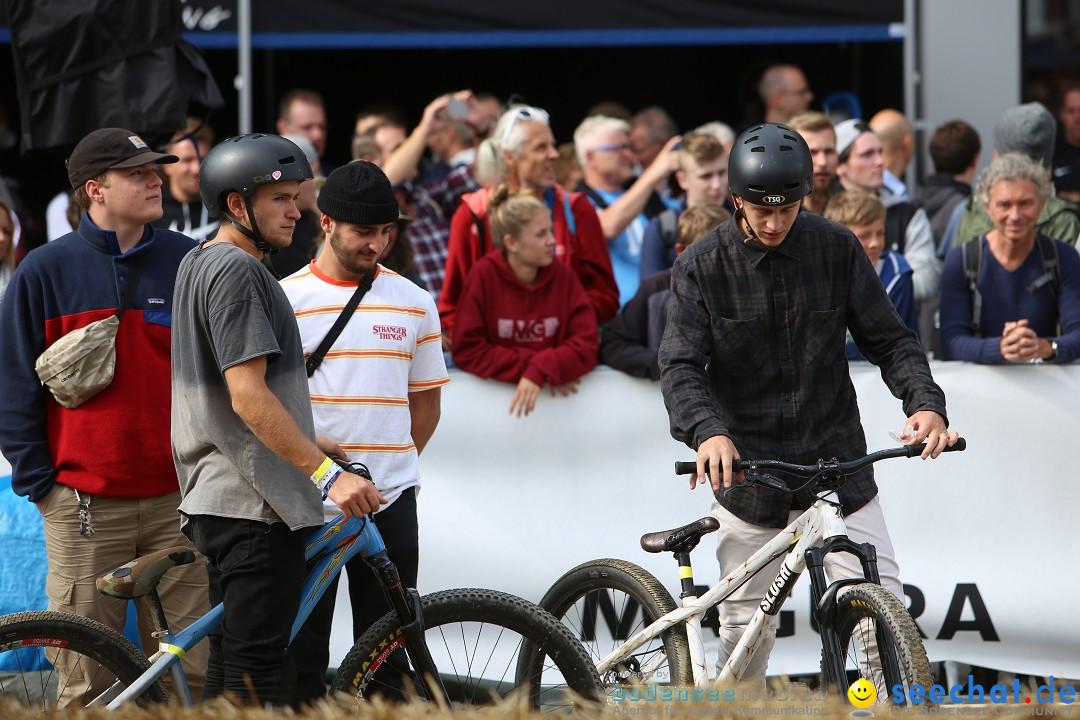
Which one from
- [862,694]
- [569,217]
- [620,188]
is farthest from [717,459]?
[620,188]

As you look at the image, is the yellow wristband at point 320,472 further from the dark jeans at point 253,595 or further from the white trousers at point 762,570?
the white trousers at point 762,570

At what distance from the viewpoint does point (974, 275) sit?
21.0 feet

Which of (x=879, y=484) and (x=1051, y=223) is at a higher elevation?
(x=1051, y=223)

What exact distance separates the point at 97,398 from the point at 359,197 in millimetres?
1155

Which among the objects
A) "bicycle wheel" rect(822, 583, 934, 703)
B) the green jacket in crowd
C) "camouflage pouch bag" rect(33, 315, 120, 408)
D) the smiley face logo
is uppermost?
the green jacket in crowd

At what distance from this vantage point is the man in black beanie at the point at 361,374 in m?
4.73

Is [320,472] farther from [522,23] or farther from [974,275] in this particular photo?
[522,23]

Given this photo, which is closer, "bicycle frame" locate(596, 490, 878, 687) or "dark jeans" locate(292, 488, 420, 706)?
"bicycle frame" locate(596, 490, 878, 687)

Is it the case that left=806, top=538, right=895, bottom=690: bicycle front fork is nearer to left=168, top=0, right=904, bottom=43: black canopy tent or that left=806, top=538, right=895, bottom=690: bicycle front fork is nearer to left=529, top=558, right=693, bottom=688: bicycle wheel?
left=529, top=558, right=693, bottom=688: bicycle wheel

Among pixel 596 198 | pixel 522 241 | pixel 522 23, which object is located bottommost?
pixel 522 241

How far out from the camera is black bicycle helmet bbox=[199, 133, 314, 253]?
4090 mm

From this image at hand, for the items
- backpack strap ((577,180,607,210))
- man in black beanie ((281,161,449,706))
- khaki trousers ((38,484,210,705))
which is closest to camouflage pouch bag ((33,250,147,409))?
khaki trousers ((38,484,210,705))

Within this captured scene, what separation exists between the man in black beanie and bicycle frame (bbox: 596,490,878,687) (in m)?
0.85

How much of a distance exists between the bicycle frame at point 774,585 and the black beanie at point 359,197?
161 cm
